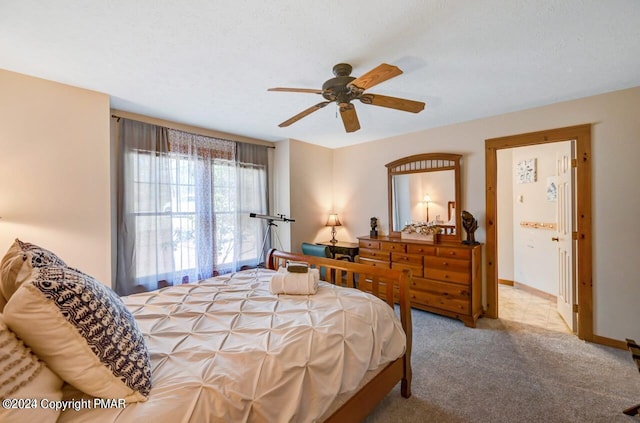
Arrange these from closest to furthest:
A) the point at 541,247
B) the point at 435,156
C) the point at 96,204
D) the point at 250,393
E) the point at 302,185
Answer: the point at 250,393, the point at 96,204, the point at 435,156, the point at 541,247, the point at 302,185

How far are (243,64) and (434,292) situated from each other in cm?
313

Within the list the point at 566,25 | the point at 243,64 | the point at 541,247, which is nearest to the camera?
the point at 566,25

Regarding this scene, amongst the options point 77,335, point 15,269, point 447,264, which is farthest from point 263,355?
point 447,264

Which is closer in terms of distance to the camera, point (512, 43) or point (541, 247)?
point (512, 43)

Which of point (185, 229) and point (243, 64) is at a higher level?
point (243, 64)

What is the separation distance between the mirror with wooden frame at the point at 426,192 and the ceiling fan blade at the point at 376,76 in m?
2.22

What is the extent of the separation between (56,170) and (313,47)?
2381 millimetres

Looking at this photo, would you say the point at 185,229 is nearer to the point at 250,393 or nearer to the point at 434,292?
the point at 250,393

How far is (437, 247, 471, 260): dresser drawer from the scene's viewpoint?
296cm

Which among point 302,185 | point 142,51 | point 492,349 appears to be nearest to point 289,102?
point 142,51

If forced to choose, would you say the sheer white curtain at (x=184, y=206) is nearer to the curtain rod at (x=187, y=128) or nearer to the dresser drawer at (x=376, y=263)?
the curtain rod at (x=187, y=128)

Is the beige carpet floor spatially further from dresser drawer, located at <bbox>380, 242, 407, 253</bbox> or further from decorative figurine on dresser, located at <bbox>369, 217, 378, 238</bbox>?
decorative figurine on dresser, located at <bbox>369, 217, 378, 238</bbox>

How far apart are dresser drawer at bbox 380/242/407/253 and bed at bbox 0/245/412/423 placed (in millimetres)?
1564

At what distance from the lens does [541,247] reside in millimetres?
4027
